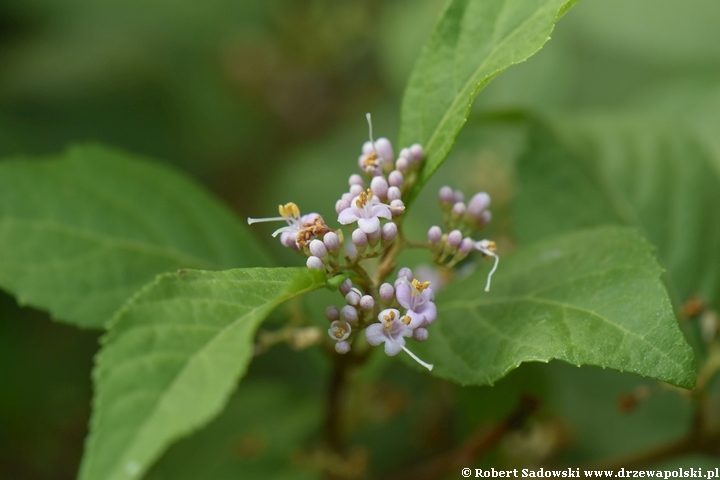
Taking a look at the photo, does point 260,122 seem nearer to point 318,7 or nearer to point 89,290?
point 318,7

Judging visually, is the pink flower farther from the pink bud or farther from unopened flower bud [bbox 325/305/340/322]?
unopened flower bud [bbox 325/305/340/322]

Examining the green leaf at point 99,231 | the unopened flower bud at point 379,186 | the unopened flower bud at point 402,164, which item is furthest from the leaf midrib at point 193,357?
the green leaf at point 99,231

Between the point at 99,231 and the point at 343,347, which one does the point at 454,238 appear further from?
the point at 99,231

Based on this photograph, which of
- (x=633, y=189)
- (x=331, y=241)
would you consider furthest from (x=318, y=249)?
(x=633, y=189)

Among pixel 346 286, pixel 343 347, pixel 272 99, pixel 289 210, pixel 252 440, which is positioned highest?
pixel 289 210

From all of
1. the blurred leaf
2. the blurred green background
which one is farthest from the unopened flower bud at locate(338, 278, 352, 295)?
the blurred green background

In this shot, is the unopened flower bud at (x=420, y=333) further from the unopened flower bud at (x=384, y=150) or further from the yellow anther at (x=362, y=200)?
the unopened flower bud at (x=384, y=150)

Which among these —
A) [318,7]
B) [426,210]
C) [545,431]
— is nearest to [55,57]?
[318,7]

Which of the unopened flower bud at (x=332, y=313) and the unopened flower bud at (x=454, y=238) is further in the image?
the unopened flower bud at (x=454, y=238)
